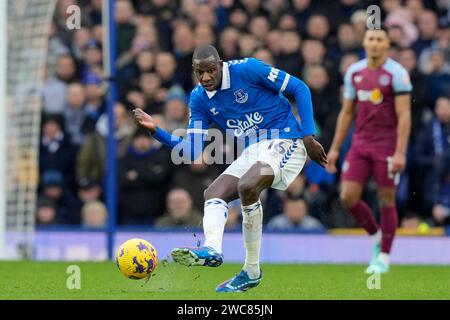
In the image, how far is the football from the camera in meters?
8.92

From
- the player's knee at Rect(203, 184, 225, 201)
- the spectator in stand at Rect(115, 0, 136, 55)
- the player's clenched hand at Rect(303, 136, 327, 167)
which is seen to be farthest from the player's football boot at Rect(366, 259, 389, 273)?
the spectator in stand at Rect(115, 0, 136, 55)

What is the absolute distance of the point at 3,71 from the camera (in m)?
13.6

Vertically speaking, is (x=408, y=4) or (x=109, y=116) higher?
(x=408, y=4)

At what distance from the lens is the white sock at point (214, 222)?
8.52 metres

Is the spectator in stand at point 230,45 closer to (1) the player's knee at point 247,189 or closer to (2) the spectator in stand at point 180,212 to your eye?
(2) the spectator in stand at point 180,212

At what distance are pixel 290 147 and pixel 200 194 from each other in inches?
180

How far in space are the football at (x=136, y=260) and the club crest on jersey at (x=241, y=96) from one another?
4.32ft

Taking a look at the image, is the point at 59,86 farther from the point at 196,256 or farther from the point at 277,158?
the point at 196,256

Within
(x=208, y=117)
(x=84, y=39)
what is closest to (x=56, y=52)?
(x=84, y=39)

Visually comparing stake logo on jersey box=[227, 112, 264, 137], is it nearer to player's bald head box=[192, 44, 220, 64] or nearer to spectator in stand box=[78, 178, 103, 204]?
player's bald head box=[192, 44, 220, 64]

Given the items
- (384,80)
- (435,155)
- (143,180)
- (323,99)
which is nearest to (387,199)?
(384,80)

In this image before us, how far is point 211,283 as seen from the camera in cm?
1005
